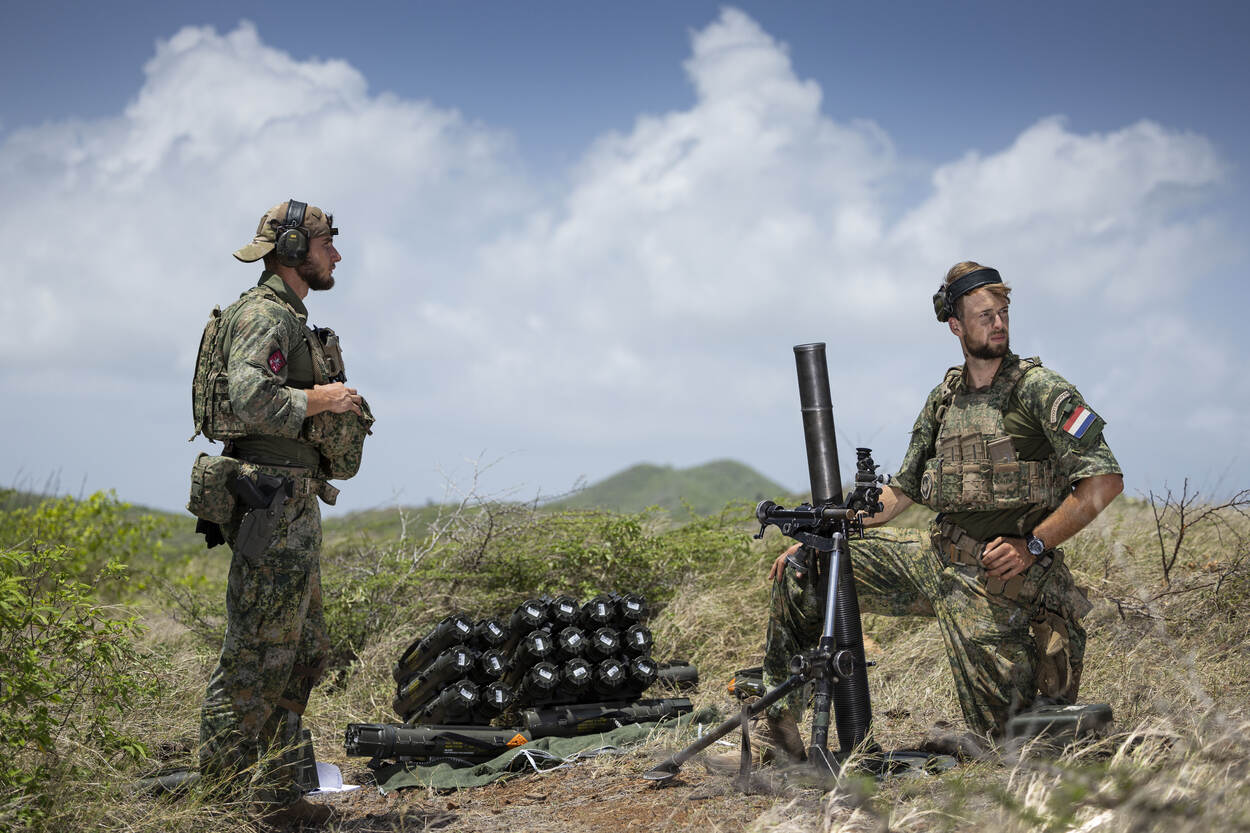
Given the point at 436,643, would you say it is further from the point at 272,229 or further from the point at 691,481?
the point at 691,481

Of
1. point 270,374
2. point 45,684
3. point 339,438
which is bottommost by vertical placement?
point 45,684

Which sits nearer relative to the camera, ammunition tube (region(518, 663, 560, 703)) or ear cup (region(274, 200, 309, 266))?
ear cup (region(274, 200, 309, 266))

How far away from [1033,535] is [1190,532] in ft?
16.9

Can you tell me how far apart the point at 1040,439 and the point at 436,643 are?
147 inches

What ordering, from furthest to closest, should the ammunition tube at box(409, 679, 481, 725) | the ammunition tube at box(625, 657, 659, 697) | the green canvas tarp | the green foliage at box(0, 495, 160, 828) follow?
the ammunition tube at box(625, 657, 659, 697)
the ammunition tube at box(409, 679, 481, 725)
the green canvas tarp
the green foliage at box(0, 495, 160, 828)

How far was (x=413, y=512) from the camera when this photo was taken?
9883 mm

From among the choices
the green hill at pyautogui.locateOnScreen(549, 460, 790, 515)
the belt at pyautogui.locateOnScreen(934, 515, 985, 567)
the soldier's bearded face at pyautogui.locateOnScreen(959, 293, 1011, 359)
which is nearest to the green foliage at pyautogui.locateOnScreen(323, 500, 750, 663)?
the belt at pyautogui.locateOnScreen(934, 515, 985, 567)

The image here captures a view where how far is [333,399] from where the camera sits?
468 cm

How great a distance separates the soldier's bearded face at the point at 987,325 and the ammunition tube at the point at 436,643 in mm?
3457

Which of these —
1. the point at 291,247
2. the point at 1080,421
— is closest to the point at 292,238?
the point at 291,247

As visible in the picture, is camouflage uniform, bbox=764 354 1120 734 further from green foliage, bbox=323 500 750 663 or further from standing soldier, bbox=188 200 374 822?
green foliage, bbox=323 500 750 663

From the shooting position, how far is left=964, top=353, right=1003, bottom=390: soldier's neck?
15.8ft

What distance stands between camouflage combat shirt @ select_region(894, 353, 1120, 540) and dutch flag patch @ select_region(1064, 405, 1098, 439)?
0.02 metres

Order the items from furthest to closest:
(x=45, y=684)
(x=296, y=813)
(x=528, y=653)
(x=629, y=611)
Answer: (x=629, y=611), (x=528, y=653), (x=296, y=813), (x=45, y=684)
